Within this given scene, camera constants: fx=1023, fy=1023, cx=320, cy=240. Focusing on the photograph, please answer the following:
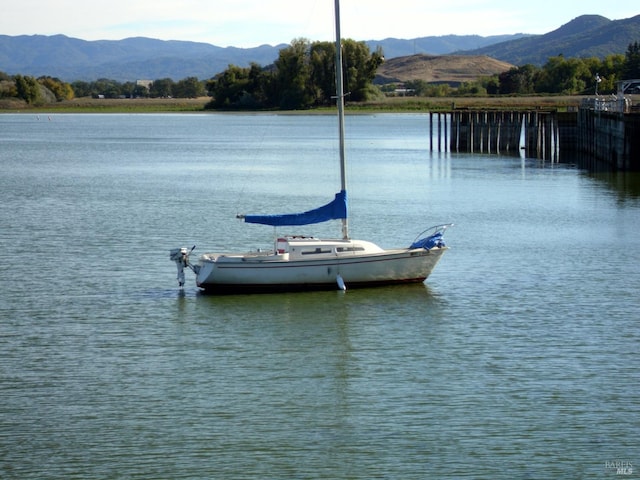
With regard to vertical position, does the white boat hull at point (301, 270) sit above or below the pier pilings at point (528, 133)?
below

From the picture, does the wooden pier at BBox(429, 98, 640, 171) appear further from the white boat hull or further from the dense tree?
the dense tree

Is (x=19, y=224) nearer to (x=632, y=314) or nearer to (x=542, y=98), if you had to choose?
(x=632, y=314)

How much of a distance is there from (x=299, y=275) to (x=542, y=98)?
5732 inches

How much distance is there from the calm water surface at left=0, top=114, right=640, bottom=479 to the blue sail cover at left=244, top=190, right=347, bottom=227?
2.71m

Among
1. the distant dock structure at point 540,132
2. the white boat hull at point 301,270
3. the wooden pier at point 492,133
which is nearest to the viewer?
the white boat hull at point 301,270

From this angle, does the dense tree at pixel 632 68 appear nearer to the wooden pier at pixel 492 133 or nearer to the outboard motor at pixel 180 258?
the wooden pier at pixel 492 133

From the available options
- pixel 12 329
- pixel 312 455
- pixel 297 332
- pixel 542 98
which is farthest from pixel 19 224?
pixel 542 98

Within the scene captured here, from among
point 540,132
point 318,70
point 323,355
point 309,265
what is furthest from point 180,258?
point 318,70

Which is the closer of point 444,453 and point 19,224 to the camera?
point 444,453

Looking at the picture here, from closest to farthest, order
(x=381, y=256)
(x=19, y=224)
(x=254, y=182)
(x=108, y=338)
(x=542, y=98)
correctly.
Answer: (x=108, y=338) < (x=381, y=256) < (x=19, y=224) < (x=254, y=182) < (x=542, y=98)

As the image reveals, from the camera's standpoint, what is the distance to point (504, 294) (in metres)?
31.3

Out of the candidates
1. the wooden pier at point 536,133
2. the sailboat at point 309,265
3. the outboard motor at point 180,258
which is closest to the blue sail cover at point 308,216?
the sailboat at point 309,265

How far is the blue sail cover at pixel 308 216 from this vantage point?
3194 centimetres

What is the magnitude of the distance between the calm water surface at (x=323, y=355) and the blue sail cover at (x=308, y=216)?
8.88ft
